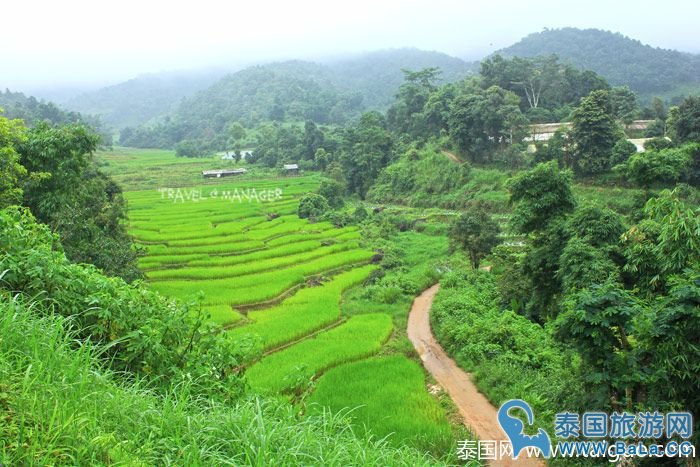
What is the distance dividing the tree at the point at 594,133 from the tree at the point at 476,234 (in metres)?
12.6

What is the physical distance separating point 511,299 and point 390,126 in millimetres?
43927

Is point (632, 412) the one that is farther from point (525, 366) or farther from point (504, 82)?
point (504, 82)

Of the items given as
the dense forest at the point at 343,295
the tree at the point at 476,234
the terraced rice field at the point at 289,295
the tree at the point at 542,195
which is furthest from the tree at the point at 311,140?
the tree at the point at 542,195

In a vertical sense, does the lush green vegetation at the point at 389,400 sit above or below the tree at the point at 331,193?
below

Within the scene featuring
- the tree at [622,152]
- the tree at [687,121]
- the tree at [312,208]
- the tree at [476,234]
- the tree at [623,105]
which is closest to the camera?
the tree at [476,234]

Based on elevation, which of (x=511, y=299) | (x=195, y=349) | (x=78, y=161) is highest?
(x=78, y=161)

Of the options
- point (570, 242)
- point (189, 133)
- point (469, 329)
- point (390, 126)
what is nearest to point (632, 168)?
point (570, 242)

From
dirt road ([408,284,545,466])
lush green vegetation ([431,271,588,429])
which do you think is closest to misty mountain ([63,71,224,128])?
dirt road ([408,284,545,466])

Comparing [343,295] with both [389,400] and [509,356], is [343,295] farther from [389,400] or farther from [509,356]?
[389,400]

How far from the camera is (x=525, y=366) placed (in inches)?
452

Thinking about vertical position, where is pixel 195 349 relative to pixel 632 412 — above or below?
above

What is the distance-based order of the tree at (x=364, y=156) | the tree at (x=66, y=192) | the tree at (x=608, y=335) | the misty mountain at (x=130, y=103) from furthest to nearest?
the misty mountain at (x=130, y=103) < the tree at (x=364, y=156) < the tree at (x=66, y=192) < the tree at (x=608, y=335)

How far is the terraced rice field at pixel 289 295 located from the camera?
32.5 feet

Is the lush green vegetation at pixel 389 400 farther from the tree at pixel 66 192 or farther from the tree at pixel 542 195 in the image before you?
the tree at pixel 66 192
